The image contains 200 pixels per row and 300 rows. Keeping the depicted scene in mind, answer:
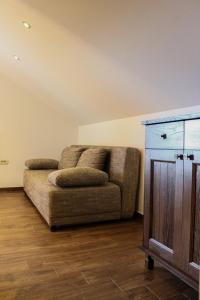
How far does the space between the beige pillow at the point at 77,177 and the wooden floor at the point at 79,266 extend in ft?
1.54

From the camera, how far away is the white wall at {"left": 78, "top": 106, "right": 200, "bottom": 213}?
3058 millimetres

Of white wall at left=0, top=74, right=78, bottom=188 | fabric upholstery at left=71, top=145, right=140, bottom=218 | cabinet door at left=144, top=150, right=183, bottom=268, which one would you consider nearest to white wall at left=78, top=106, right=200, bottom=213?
fabric upholstery at left=71, top=145, right=140, bottom=218

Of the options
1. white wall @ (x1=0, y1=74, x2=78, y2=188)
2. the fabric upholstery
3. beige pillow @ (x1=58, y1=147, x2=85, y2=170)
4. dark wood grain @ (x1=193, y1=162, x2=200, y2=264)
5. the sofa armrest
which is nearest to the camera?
dark wood grain @ (x1=193, y1=162, x2=200, y2=264)

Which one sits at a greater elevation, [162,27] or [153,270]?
[162,27]

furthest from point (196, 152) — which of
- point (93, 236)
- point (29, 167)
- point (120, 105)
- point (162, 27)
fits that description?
point (29, 167)

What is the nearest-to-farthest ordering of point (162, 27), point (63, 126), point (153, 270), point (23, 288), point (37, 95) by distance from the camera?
1. point (23, 288)
2. point (162, 27)
3. point (153, 270)
4. point (37, 95)
5. point (63, 126)

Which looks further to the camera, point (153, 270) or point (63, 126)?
point (63, 126)

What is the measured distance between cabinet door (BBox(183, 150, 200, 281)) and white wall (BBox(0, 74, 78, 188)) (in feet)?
12.7

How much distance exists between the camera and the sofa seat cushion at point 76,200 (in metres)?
2.69

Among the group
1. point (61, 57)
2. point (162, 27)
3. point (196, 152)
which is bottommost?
point (196, 152)

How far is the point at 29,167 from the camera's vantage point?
14.4 ft

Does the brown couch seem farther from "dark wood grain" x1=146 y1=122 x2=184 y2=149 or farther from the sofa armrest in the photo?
"dark wood grain" x1=146 y1=122 x2=184 y2=149

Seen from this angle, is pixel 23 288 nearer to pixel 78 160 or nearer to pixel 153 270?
pixel 153 270

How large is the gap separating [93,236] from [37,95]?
3.11 meters
